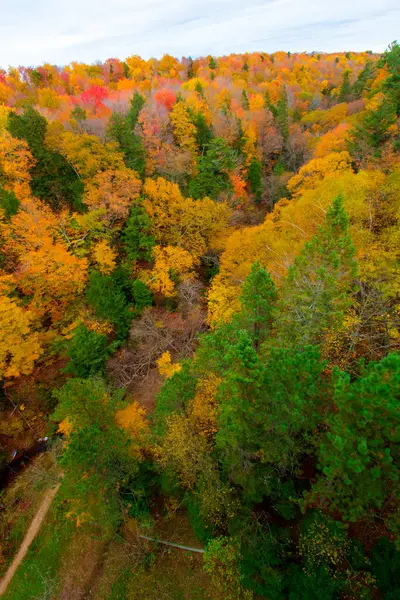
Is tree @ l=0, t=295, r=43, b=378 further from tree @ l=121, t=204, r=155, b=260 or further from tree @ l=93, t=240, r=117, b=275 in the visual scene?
tree @ l=121, t=204, r=155, b=260

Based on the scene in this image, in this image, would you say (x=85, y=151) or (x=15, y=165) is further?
(x=85, y=151)

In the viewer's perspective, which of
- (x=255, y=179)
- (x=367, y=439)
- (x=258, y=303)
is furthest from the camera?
(x=255, y=179)

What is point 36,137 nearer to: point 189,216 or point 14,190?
point 14,190

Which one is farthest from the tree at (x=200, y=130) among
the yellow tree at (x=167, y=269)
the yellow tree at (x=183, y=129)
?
the yellow tree at (x=167, y=269)

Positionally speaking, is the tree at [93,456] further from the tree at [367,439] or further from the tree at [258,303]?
the tree at [367,439]

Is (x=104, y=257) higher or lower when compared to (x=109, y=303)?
higher

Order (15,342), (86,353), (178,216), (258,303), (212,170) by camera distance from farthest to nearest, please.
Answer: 1. (212,170)
2. (178,216)
3. (15,342)
4. (86,353)
5. (258,303)

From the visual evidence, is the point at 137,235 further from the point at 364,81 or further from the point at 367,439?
the point at 364,81

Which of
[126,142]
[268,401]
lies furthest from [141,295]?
[268,401]
